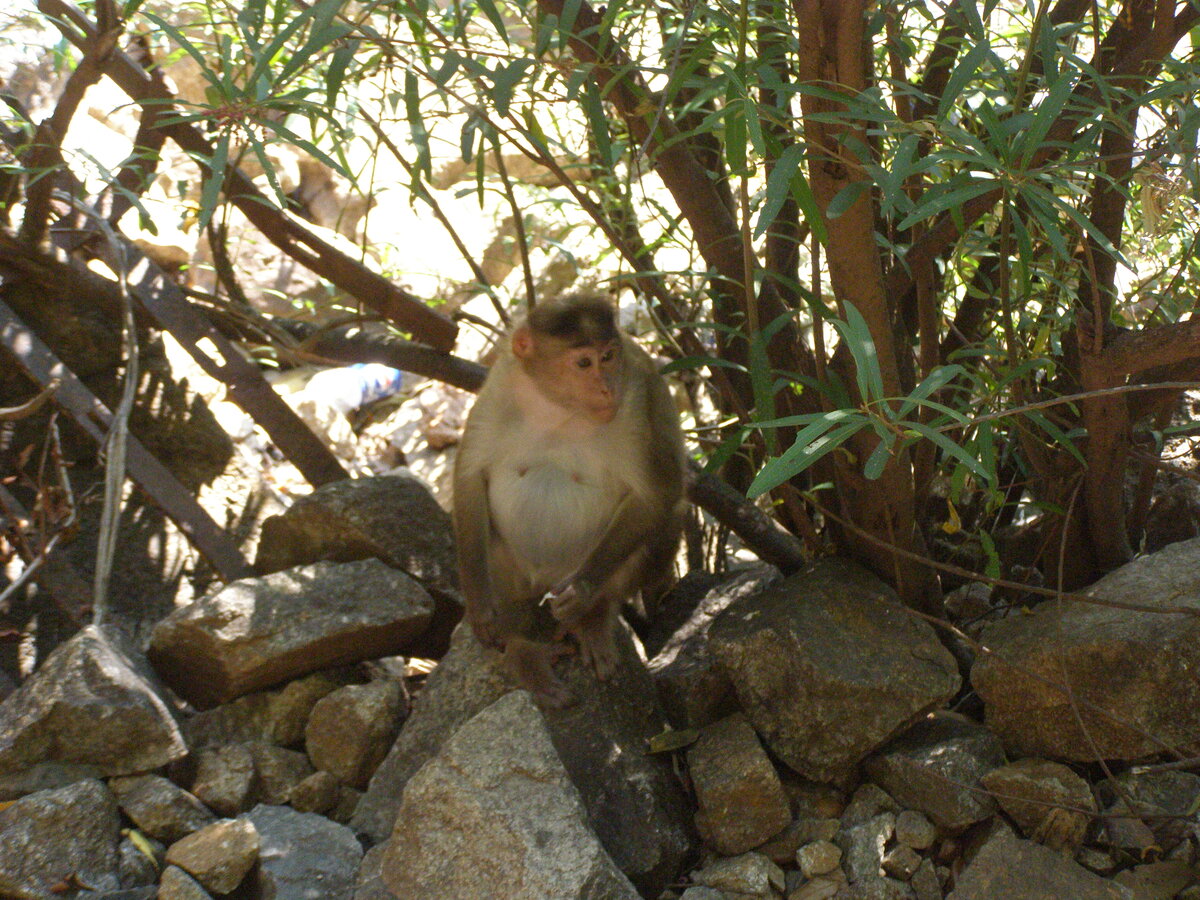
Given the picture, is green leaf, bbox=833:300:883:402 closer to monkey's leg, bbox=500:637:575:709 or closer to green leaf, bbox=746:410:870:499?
green leaf, bbox=746:410:870:499

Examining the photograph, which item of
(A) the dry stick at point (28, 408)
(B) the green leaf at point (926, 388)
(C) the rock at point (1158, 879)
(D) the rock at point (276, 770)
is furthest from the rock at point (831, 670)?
(A) the dry stick at point (28, 408)

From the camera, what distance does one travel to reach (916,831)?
245 centimetres

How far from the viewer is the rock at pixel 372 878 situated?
2377 millimetres

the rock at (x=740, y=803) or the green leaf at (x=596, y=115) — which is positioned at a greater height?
the green leaf at (x=596, y=115)

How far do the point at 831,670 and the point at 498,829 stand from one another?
2.86 ft

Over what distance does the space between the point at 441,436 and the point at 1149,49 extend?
4.16m

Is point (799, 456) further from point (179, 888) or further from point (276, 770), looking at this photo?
point (276, 770)

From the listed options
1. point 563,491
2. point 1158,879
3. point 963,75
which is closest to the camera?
point 963,75

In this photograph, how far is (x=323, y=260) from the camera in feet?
11.6

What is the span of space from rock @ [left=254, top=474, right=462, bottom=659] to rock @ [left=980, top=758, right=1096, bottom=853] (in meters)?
1.74

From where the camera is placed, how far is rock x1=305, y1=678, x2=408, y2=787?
9.53 feet

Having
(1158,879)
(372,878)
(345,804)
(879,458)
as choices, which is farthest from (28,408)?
(1158,879)

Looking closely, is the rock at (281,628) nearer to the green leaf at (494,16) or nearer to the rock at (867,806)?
the rock at (867,806)

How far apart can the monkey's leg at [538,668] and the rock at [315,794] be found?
1.78 ft
